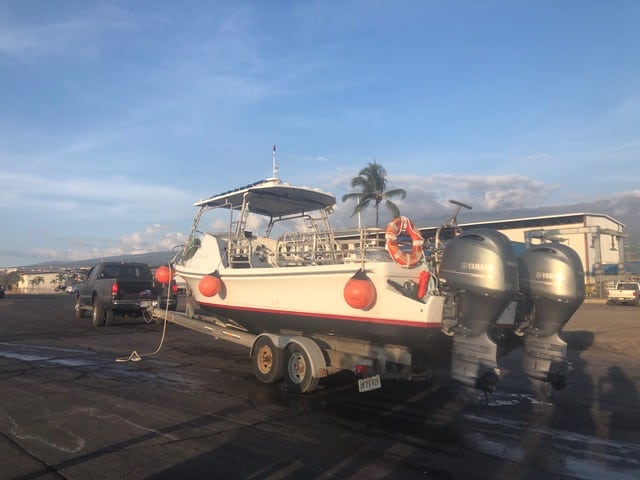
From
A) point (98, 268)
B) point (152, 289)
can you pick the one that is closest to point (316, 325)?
point (152, 289)

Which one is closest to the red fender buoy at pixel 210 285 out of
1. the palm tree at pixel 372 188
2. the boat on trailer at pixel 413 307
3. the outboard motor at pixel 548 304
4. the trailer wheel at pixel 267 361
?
the boat on trailer at pixel 413 307

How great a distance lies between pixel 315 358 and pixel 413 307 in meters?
1.85

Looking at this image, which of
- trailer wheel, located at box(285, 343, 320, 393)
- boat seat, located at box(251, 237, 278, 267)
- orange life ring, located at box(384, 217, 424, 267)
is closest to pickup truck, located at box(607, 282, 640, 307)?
boat seat, located at box(251, 237, 278, 267)

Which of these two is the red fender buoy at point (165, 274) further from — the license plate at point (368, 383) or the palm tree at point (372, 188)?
the palm tree at point (372, 188)

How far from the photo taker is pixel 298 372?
7738 millimetres

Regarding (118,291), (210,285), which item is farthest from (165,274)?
(118,291)

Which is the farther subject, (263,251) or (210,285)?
(263,251)

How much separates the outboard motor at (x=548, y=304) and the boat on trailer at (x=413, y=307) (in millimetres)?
13

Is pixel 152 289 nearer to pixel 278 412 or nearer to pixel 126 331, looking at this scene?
pixel 126 331

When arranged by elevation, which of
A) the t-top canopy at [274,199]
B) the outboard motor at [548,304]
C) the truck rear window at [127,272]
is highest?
the t-top canopy at [274,199]

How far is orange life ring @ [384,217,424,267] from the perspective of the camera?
6801 mm

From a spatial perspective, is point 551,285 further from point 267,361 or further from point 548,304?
point 267,361

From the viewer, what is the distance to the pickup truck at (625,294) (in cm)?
3362

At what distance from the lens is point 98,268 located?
1652 cm
